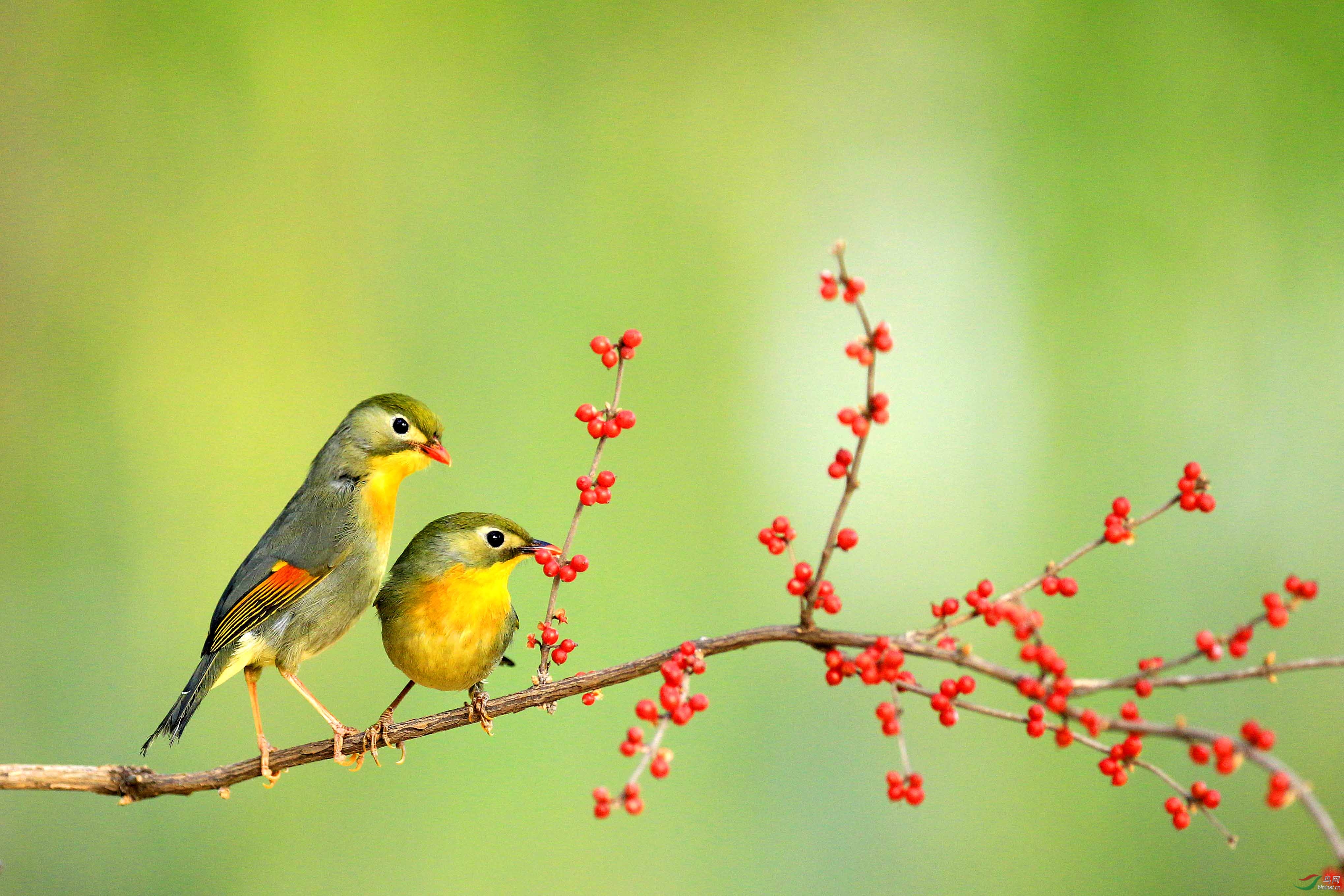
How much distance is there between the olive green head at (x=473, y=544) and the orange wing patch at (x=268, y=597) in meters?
0.19

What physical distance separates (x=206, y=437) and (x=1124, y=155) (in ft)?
9.48

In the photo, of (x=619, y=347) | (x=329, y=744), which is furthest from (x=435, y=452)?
(x=329, y=744)

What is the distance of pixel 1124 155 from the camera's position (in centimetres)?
335

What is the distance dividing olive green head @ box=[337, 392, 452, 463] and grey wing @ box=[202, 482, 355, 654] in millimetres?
70

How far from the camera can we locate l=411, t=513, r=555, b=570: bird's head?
1495 mm

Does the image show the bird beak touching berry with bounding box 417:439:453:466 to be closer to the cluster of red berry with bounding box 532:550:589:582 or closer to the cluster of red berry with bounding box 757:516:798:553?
the cluster of red berry with bounding box 532:550:589:582

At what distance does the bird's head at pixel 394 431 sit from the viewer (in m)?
1.36

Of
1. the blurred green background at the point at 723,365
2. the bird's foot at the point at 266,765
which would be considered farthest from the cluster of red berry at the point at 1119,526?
the blurred green background at the point at 723,365

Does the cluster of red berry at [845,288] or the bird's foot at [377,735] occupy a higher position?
the cluster of red berry at [845,288]

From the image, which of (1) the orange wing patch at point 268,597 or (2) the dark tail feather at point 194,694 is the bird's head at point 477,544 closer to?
(1) the orange wing patch at point 268,597

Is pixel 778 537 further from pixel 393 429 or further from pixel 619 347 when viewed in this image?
pixel 393 429

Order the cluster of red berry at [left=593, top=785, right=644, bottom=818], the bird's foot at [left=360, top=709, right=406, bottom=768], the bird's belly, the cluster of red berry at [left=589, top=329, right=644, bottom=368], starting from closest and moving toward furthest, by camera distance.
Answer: the cluster of red berry at [left=593, top=785, right=644, bottom=818]
the cluster of red berry at [left=589, top=329, right=644, bottom=368]
the bird's foot at [left=360, top=709, right=406, bottom=768]
the bird's belly

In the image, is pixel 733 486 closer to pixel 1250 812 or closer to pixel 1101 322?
pixel 1101 322

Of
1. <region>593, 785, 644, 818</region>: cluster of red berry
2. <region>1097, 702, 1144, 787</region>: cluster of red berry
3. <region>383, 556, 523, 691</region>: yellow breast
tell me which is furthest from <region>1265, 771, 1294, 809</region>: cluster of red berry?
<region>383, 556, 523, 691</region>: yellow breast
